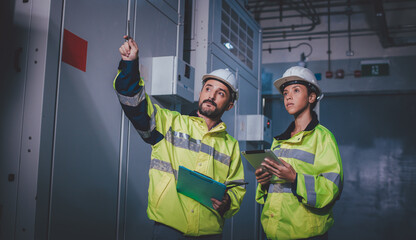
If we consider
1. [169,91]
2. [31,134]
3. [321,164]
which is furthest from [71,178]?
[321,164]

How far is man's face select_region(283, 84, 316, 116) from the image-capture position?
2.43 meters

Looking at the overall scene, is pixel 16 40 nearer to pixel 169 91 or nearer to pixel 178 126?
pixel 178 126

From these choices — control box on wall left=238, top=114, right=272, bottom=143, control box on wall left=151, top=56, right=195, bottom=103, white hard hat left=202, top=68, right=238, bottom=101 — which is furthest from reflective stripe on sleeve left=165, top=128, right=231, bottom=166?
control box on wall left=238, top=114, right=272, bottom=143

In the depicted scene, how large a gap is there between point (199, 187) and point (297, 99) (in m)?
0.84

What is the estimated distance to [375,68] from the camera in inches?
248

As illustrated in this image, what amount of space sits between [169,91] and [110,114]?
611 millimetres

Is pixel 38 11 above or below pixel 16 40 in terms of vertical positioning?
above

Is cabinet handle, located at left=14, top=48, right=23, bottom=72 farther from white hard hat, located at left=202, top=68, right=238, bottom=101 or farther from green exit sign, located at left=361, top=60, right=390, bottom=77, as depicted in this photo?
green exit sign, located at left=361, top=60, right=390, bottom=77

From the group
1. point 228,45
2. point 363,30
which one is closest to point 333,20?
point 363,30

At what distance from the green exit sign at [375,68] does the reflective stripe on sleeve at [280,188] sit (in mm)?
4693

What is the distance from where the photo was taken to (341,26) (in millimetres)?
6691

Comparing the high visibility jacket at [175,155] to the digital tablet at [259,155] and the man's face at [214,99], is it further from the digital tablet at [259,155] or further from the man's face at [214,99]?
the digital tablet at [259,155]

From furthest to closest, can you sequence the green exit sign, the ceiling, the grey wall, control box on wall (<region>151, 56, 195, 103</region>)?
the ceiling < the green exit sign < the grey wall < control box on wall (<region>151, 56, 195, 103</region>)

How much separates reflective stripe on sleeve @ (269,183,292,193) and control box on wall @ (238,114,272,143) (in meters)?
2.49
